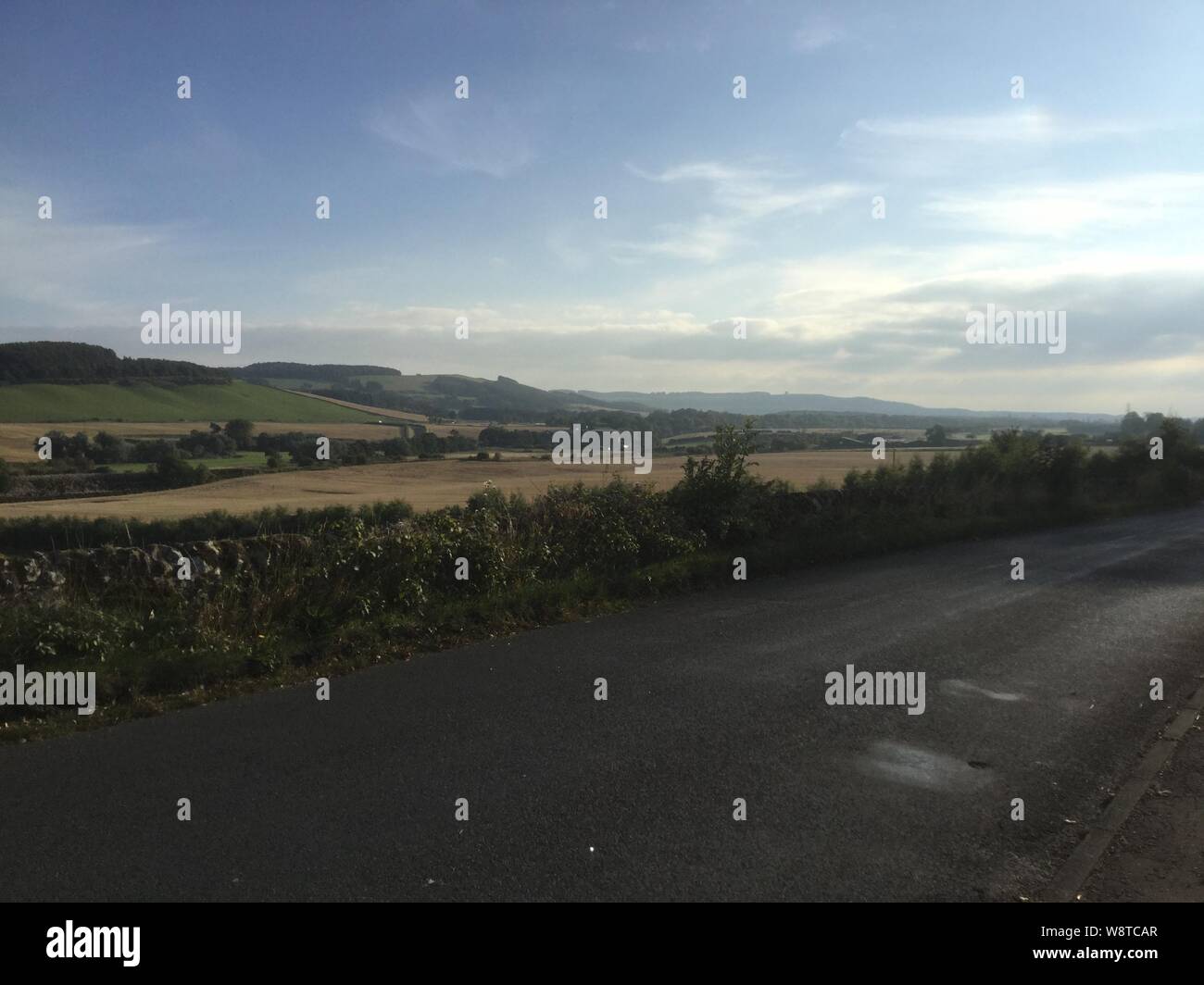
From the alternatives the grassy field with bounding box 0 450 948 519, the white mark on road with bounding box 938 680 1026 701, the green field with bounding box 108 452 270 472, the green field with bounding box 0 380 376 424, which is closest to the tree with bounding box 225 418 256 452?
the green field with bounding box 108 452 270 472

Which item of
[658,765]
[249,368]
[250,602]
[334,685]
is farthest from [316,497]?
[249,368]

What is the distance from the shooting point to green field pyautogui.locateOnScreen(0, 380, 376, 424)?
32.9 metres

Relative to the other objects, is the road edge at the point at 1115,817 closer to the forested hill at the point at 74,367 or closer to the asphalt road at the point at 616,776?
the asphalt road at the point at 616,776

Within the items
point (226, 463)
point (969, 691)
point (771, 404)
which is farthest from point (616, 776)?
point (771, 404)

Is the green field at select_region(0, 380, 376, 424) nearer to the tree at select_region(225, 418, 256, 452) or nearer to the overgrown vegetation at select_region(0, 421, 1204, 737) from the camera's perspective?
the tree at select_region(225, 418, 256, 452)

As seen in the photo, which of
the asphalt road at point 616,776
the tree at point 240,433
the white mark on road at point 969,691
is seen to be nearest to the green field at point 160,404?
the tree at point 240,433

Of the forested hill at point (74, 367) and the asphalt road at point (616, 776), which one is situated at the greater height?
the forested hill at point (74, 367)

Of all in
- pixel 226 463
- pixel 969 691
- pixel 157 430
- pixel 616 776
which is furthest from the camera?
pixel 157 430

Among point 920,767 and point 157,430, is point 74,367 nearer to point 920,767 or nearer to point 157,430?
point 157,430

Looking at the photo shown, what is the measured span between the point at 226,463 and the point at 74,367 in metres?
15.5

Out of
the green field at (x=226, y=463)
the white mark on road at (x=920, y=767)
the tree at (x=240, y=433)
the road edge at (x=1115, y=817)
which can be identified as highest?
the tree at (x=240, y=433)

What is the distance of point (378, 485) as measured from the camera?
24016 mm

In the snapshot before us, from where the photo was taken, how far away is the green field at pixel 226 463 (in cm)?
2350

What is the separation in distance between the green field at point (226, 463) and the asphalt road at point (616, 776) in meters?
18.3
